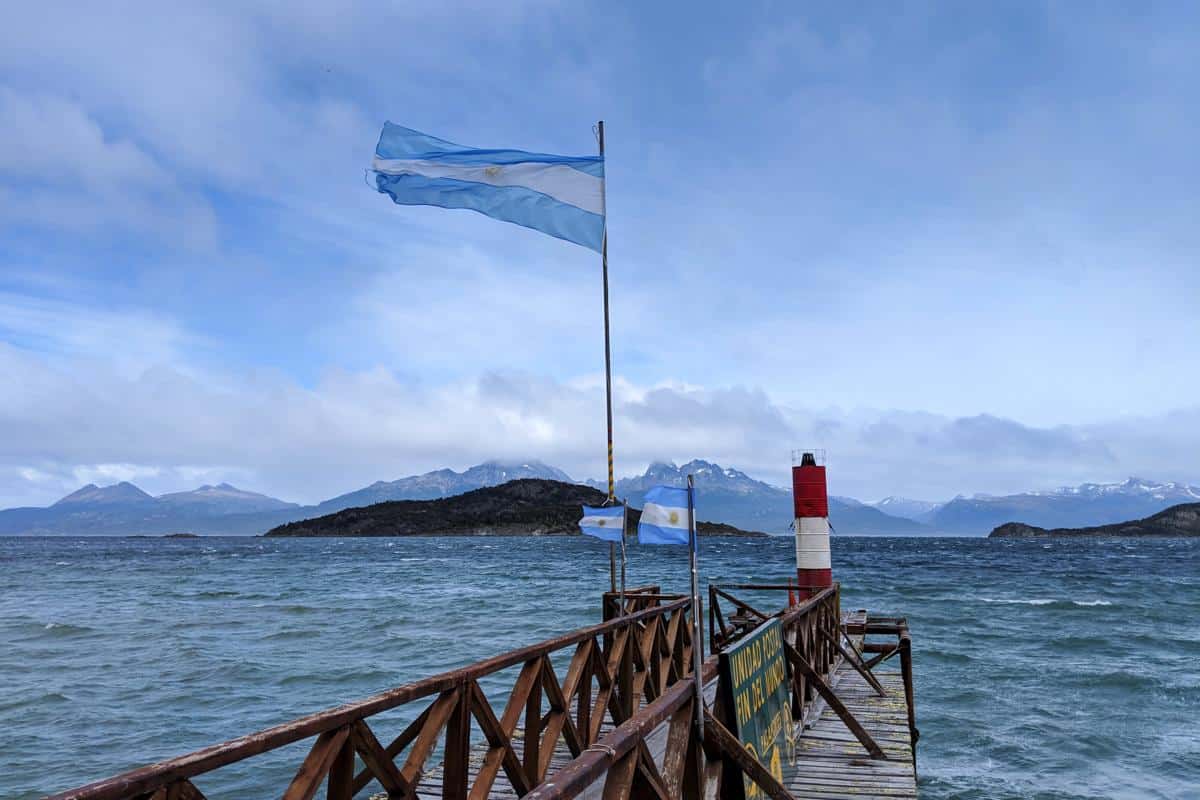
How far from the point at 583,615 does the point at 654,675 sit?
23.2m

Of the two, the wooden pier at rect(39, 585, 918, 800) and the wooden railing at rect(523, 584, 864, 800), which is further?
the wooden pier at rect(39, 585, 918, 800)

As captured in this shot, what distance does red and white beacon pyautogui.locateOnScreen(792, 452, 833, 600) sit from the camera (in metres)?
17.9

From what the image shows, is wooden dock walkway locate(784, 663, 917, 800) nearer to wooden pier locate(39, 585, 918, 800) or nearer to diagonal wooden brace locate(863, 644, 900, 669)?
wooden pier locate(39, 585, 918, 800)

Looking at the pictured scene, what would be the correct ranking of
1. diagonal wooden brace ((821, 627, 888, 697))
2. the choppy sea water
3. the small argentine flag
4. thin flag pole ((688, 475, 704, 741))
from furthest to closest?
the choppy sea water, diagonal wooden brace ((821, 627, 888, 697)), the small argentine flag, thin flag pole ((688, 475, 704, 741))

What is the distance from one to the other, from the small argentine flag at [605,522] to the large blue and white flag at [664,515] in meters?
4.22

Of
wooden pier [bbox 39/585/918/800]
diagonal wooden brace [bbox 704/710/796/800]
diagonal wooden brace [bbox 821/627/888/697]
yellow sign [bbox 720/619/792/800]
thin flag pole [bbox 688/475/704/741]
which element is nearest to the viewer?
wooden pier [bbox 39/585/918/800]

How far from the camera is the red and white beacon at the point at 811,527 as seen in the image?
58.7 feet

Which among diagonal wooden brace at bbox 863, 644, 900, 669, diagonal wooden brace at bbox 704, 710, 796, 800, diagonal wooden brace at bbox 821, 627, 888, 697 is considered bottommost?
diagonal wooden brace at bbox 863, 644, 900, 669

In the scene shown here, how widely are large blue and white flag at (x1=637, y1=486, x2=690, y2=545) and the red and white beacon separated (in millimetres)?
11589

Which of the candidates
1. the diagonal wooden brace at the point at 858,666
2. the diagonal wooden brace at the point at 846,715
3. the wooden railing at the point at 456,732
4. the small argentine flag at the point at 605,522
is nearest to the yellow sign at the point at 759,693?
the wooden railing at the point at 456,732

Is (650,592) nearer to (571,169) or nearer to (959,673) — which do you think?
(571,169)

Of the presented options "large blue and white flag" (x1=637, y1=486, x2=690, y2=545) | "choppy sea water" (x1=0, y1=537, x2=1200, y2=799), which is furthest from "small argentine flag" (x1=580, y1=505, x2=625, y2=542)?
"choppy sea water" (x1=0, y1=537, x2=1200, y2=799)

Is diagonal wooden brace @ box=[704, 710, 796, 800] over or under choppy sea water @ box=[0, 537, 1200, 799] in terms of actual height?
over

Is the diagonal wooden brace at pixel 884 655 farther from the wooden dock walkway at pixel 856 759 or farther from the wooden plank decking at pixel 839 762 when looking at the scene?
the wooden plank decking at pixel 839 762
